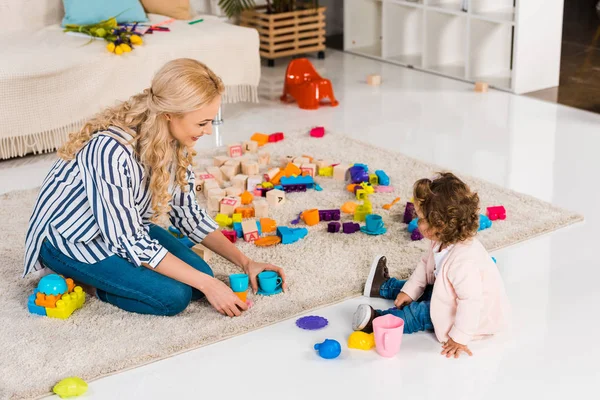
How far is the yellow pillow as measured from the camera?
3965 millimetres

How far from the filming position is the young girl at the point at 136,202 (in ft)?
6.32

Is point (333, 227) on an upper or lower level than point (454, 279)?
lower

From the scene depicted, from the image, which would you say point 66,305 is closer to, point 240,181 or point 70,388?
point 70,388

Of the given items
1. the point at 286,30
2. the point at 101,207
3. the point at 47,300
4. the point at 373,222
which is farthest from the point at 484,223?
the point at 286,30

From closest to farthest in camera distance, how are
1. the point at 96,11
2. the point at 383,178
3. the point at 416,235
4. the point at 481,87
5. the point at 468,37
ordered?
1. the point at 416,235
2. the point at 383,178
3. the point at 96,11
4. the point at 481,87
5. the point at 468,37

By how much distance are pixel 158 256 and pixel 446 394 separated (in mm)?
765

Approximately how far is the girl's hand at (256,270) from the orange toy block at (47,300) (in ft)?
1.62

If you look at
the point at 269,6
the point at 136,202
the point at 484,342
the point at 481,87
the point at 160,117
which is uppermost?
the point at 160,117

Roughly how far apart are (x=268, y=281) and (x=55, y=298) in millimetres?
549

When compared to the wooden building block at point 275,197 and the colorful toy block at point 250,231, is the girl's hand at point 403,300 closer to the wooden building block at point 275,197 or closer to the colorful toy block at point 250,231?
the colorful toy block at point 250,231

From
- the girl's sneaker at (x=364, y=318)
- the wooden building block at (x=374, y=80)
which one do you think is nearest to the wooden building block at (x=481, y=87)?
the wooden building block at (x=374, y=80)

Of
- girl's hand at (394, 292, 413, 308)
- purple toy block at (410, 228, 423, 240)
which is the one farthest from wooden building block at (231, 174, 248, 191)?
girl's hand at (394, 292, 413, 308)

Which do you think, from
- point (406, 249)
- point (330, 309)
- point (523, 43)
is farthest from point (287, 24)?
point (330, 309)

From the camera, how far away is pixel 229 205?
2719mm
